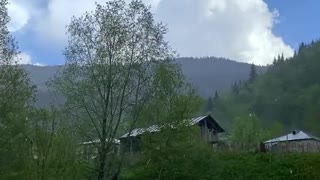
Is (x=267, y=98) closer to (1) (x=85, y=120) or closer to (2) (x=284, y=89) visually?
(2) (x=284, y=89)

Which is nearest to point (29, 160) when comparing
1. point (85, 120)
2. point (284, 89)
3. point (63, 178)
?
point (63, 178)

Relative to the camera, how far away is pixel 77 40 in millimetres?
36500

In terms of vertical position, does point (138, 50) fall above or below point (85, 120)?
above

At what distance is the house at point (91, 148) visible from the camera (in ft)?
101

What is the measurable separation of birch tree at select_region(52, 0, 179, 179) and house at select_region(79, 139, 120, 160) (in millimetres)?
347

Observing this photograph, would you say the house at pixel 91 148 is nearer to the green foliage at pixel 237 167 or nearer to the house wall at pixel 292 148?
the green foliage at pixel 237 167

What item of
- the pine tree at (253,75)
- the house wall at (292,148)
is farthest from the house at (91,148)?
the pine tree at (253,75)

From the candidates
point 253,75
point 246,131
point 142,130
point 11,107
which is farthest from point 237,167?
point 253,75

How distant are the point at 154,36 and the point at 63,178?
556 inches

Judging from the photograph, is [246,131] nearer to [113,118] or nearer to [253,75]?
[113,118]

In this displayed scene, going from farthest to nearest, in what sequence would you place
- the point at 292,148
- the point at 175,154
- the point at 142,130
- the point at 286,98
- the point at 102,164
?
the point at 286,98 → the point at 292,148 → the point at 175,154 → the point at 142,130 → the point at 102,164

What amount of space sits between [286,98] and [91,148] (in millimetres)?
94882

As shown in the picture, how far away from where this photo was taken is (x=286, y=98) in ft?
402

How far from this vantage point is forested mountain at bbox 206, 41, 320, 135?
112950 millimetres
